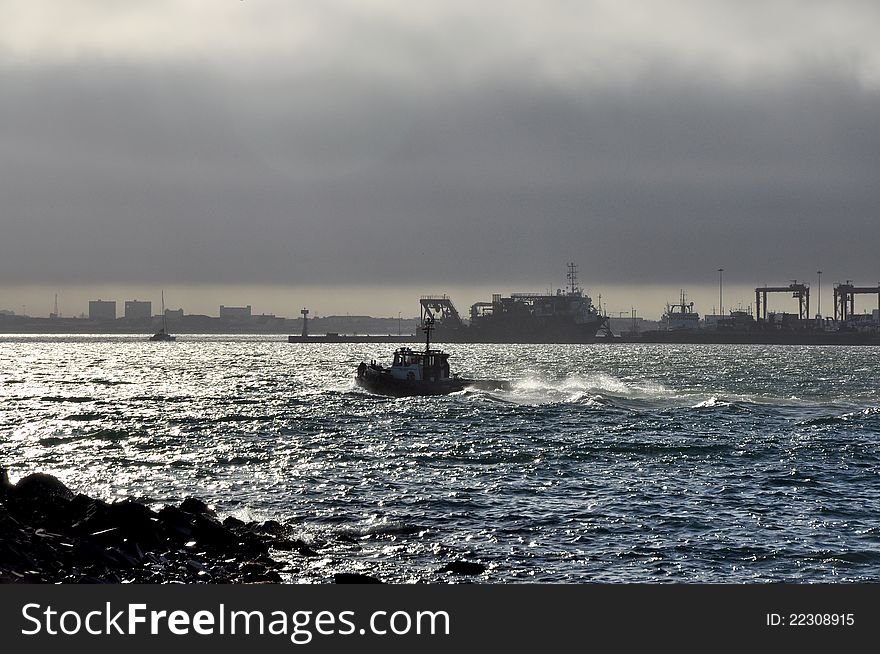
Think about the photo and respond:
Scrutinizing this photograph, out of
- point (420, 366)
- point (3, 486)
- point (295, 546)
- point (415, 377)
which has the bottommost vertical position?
point (295, 546)

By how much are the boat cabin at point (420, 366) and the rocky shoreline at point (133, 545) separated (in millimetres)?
46261

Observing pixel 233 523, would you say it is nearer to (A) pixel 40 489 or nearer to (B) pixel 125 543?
(B) pixel 125 543

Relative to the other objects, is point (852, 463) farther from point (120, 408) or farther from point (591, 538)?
point (120, 408)

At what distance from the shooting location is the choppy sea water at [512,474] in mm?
21469

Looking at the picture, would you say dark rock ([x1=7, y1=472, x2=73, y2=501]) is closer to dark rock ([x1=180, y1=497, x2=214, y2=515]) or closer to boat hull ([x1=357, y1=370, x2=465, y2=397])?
dark rock ([x1=180, y1=497, x2=214, y2=515])

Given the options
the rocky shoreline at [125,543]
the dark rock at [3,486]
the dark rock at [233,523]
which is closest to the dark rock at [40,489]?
the rocky shoreline at [125,543]

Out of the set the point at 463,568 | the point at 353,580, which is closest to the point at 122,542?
the point at 353,580

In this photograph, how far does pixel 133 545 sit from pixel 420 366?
170 ft

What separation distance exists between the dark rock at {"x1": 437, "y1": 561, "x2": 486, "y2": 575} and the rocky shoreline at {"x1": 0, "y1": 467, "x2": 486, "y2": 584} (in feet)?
0.07

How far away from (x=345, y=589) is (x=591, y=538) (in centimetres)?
1001

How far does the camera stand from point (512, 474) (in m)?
33.2

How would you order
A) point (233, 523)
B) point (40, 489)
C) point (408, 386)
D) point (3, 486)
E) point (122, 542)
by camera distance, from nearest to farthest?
point (122, 542), point (233, 523), point (3, 486), point (40, 489), point (408, 386)

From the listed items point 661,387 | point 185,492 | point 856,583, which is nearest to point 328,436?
point 185,492

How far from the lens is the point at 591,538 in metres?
23.2
